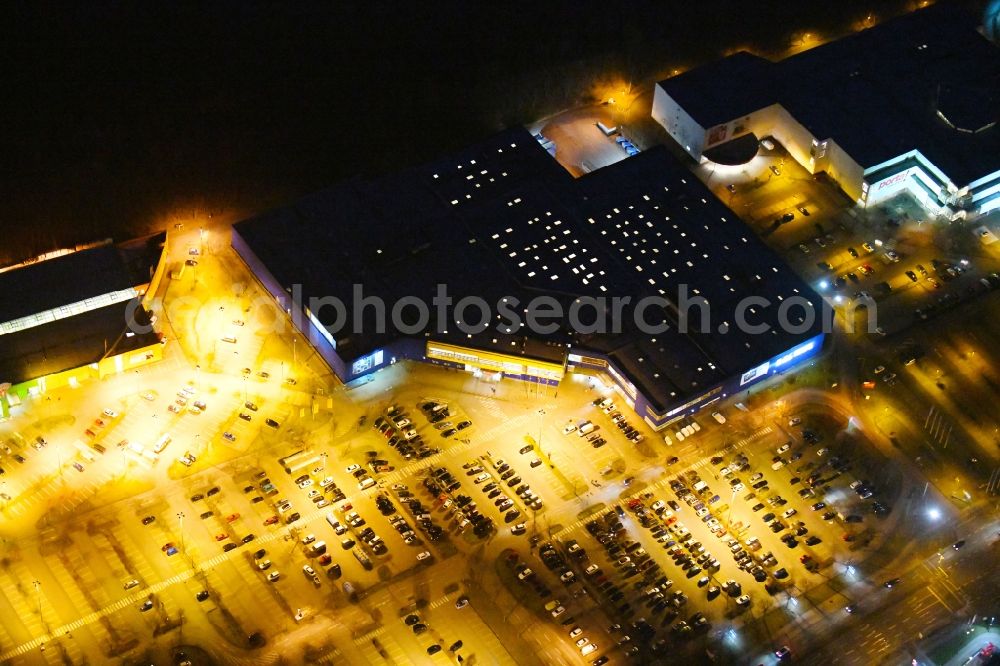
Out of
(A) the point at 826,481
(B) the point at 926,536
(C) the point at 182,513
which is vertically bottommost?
(B) the point at 926,536

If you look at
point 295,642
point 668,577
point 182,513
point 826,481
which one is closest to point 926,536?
point 826,481

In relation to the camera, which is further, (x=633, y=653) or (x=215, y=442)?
(x=215, y=442)

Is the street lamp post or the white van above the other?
the white van

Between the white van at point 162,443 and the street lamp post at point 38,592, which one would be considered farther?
the white van at point 162,443

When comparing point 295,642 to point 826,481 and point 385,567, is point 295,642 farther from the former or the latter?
point 826,481

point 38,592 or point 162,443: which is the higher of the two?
point 162,443

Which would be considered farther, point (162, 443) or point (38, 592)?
point (162, 443)

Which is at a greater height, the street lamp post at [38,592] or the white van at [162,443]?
the white van at [162,443]

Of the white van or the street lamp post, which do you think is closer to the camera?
the street lamp post
